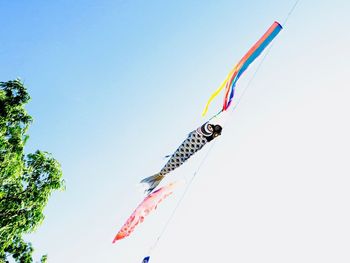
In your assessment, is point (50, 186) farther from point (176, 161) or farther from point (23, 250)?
point (176, 161)

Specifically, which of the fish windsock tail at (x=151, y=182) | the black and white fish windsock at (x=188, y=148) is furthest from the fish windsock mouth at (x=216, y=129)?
the fish windsock tail at (x=151, y=182)

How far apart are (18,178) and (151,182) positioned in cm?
934

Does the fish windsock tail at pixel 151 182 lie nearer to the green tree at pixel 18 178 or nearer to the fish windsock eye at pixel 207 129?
the fish windsock eye at pixel 207 129

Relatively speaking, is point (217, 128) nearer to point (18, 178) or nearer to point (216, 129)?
Answer: point (216, 129)

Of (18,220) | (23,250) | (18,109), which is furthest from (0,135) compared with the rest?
(23,250)

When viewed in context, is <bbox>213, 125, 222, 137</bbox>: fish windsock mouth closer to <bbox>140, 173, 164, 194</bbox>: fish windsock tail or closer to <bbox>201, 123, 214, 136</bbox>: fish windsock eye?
<bbox>201, 123, 214, 136</bbox>: fish windsock eye

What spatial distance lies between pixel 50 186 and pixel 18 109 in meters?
3.23

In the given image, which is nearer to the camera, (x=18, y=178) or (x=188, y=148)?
(x=188, y=148)

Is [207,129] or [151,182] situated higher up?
[207,129]

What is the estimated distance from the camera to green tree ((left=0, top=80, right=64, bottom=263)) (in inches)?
424

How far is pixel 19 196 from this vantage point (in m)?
11.3

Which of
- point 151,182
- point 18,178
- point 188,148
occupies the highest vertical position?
point 18,178

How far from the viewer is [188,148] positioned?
4.26 metres

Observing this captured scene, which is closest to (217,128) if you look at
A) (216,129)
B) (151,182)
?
(216,129)
